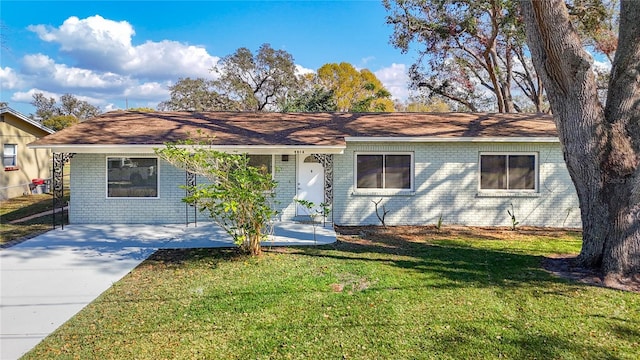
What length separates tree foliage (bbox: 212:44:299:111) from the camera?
1325 inches

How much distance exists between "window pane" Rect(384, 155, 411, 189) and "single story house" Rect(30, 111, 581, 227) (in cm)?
3

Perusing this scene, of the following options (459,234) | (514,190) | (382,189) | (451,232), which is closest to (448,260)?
(459,234)

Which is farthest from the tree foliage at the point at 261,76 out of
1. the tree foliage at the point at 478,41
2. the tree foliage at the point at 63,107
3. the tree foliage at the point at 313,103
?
the tree foliage at the point at 63,107

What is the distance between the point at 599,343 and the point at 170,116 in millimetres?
13597

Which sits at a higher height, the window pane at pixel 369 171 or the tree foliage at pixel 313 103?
the tree foliage at pixel 313 103

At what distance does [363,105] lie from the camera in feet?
98.0

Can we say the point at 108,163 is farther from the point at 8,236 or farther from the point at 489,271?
the point at 489,271

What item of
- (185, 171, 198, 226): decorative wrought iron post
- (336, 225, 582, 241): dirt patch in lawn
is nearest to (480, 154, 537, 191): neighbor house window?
(336, 225, 582, 241): dirt patch in lawn

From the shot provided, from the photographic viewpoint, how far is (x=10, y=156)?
17.6m

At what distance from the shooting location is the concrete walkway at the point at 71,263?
4.80 meters

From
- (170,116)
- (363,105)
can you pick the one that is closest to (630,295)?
(170,116)

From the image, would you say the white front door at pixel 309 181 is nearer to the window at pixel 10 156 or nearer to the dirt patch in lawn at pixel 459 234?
the dirt patch in lawn at pixel 459 234

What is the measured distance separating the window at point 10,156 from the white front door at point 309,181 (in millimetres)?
14657

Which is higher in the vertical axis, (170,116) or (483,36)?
(483,36)
